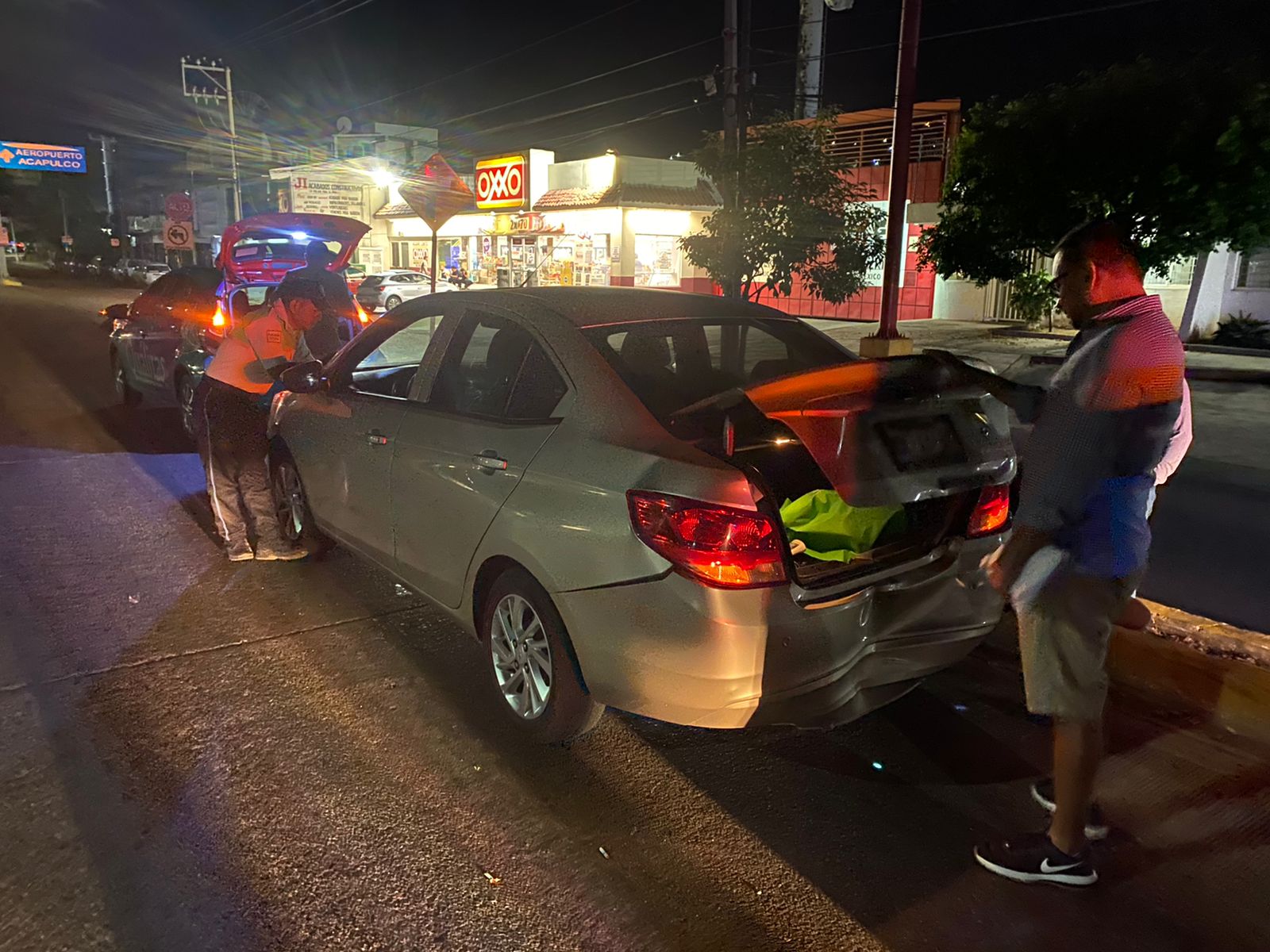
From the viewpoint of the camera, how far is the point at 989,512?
346 centimetres

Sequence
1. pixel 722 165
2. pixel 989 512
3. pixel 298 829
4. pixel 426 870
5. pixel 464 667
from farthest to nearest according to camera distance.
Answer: pixel 722 165, pixel 464 667, pixel 989 512, pixel 298 829, pixel 426 870

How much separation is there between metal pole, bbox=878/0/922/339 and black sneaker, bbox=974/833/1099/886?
9.37 meters

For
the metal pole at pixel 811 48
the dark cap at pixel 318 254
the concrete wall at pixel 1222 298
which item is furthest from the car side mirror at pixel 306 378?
the metal pole at pixel 811 48

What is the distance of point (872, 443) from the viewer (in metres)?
2.85

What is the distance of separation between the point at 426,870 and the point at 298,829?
20.0 inches

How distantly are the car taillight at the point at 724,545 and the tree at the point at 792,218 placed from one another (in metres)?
9.45

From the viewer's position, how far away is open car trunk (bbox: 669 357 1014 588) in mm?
2805

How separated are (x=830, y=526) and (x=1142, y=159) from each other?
13.2 metres

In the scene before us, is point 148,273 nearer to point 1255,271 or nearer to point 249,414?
point 1255,271

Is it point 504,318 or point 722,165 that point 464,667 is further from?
point 722,165

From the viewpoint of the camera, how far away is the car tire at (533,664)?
334 centimetres

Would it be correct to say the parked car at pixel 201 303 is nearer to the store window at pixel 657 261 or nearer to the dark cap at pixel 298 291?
the dark cap at pixel 298 291

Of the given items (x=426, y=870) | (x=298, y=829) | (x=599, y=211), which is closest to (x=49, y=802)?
(x=298, y=829)

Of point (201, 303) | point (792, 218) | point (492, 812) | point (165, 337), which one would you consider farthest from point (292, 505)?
point (792, 218)
